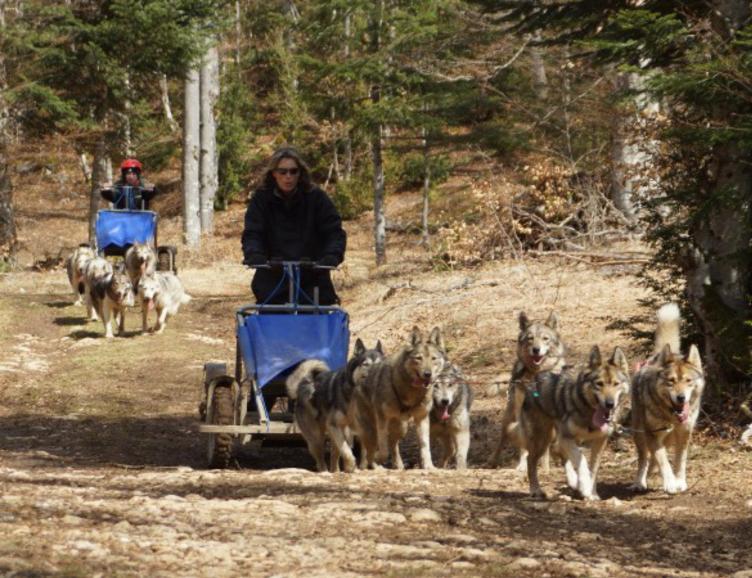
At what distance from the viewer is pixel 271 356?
9.58 metres

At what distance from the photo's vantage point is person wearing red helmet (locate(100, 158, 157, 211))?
23.2 metres

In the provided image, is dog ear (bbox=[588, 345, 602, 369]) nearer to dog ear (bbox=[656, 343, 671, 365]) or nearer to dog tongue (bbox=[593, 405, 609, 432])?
dog tongue (bbox=[593, 405, 609, 432])

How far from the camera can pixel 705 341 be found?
1066cm

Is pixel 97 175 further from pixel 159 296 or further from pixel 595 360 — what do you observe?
pixel 595 360

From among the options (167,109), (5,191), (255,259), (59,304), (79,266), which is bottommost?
(59,304)

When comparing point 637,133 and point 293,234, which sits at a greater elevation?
point 637,133

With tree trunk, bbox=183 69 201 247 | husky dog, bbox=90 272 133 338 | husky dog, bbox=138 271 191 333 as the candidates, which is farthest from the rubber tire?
tree trunk, bbox=183 69 201 247

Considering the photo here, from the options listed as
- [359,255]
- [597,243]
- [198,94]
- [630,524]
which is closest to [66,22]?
[198,94]

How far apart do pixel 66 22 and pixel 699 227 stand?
23.7m

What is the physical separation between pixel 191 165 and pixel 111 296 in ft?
57.4

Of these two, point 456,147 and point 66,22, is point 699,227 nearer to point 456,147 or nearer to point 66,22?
point 456,147

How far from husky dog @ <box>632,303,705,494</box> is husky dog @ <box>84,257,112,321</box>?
42.0ft

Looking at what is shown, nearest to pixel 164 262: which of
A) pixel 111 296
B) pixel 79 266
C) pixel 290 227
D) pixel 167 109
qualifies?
pixel 79 266

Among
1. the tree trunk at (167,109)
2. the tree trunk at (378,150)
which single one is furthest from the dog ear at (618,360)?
the tree trunk at (167,109)
